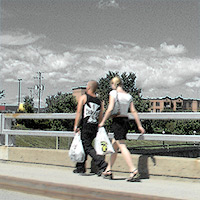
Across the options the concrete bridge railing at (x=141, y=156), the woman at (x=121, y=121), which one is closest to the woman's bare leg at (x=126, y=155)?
the woman at (x=121, y=121)

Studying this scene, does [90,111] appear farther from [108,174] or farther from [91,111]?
[108,174]

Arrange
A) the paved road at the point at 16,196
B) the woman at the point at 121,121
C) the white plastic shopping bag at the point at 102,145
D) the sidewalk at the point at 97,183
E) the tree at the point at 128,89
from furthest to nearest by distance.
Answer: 1. the tree at the point at 128,89
2. the white plastic shopping bag at the point at 102,145
3. the woman at the point at 121,121
4. the paved road at the point at 16,196
5. the sidewalk at the point at 97,183

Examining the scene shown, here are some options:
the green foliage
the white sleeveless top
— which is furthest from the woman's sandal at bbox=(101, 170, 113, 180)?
the green foliage

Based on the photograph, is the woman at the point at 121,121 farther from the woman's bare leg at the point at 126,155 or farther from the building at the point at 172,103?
the building at the point at 172,103

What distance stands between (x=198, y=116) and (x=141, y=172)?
1.45 metres

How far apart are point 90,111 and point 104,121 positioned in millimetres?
568

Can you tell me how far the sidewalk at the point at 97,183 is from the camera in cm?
610

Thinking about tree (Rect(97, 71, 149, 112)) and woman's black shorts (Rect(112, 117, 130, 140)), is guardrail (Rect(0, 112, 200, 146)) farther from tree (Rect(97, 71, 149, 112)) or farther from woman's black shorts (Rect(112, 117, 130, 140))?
tree (Rect(97, 71, 149, 112))

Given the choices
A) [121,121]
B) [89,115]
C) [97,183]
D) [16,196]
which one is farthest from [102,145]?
[16,196]

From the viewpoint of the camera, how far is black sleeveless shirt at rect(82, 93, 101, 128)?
7.75 meters

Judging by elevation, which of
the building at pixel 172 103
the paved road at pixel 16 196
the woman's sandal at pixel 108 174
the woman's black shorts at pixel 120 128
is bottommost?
the paved road at pixel 16 196

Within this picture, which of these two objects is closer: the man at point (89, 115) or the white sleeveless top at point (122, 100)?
the white sleeveless top at point (122, 100)

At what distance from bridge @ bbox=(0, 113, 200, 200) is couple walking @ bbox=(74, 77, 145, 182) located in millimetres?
250

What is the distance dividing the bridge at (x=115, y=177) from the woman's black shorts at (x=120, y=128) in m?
0.46
